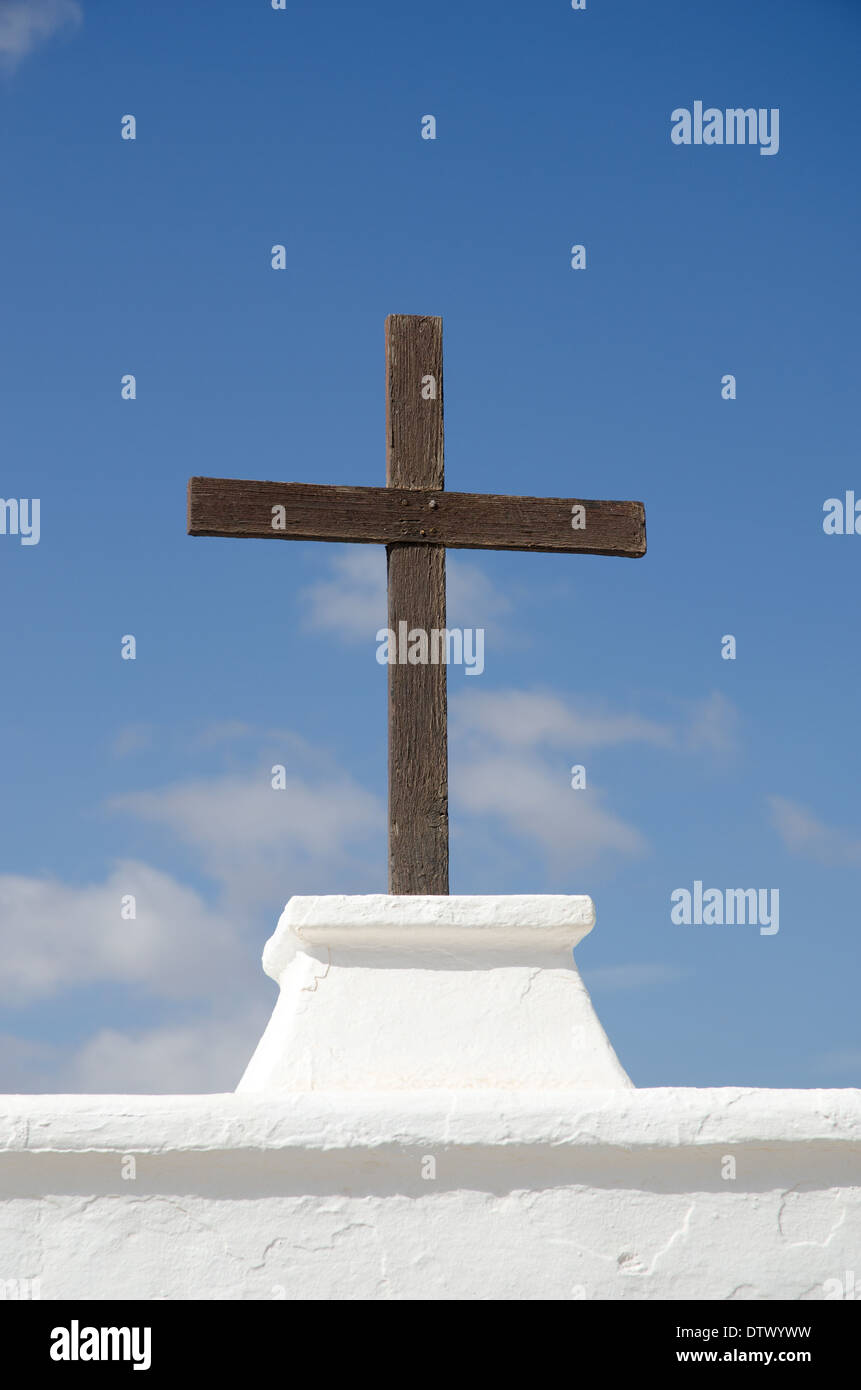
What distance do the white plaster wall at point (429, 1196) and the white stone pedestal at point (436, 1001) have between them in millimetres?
374

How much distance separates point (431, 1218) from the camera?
3.28 metres

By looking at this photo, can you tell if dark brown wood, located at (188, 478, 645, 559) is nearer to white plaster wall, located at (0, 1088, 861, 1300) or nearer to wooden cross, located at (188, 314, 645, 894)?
wooden cross, located at (188, 314, 645, 894)

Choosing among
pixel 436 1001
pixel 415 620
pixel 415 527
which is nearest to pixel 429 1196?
pixel 436 1001

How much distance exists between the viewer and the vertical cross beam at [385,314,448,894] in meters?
3.99

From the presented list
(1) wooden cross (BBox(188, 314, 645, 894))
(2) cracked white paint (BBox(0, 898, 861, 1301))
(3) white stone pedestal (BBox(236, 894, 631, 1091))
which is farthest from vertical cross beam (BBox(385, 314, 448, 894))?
(2) cracked white paint (BBox(0, 898, 861, 1301))

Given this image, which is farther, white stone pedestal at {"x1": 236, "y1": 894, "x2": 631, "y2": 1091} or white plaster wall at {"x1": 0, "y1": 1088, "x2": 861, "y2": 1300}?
white stone pedestal at {"x1": 236, "y1": 894, "x2": 631, "y2": 1091}

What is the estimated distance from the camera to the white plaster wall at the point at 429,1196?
10.5 ft

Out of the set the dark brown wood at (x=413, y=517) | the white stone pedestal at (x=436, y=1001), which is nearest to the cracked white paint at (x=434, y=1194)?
the white stone pedestal at (x=436, y=1001)

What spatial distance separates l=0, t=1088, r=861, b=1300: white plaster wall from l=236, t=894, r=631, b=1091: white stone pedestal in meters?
0.37

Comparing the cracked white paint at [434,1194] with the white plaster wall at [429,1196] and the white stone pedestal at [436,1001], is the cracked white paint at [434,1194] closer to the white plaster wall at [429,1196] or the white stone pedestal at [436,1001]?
the white plaster wall at [429,1196]

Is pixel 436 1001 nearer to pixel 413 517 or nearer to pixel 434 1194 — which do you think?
pixel 434 1194

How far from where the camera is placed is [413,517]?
4.23 metres
